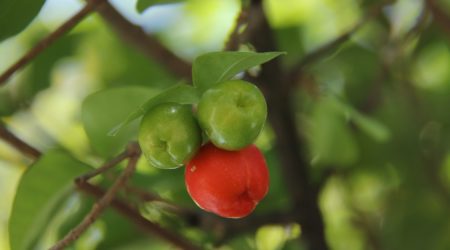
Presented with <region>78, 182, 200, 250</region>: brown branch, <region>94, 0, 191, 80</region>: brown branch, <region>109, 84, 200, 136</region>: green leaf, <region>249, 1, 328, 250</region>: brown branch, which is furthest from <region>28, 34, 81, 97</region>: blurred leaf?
<region>109, 84, 200, 136</region>: green leaf

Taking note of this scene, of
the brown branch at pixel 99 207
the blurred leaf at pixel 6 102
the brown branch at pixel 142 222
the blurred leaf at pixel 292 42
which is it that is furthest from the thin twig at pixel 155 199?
the blurred leaf at pixel 292 42

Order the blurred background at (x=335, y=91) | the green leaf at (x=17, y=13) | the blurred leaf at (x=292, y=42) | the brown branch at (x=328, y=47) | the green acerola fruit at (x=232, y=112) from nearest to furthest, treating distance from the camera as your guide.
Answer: the green acerola fruit at (x=232, y=112), the green leaf at (x=17, y=13), the brown branch at (x=328, y=47), the blurred background at (x=335, y=91), the blurred leaf at (x=292, y=42)

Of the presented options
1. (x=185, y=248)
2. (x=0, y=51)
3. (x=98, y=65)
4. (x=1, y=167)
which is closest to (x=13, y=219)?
(x=185, y=248)

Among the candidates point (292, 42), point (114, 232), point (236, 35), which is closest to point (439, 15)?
point (292, 42)

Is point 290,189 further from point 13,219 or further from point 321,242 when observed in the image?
point 13,219

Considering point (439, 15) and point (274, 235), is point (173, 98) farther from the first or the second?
point (274, 235)

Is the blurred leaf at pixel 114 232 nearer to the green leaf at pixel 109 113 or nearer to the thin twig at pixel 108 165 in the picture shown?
the green leaf at pixel 109 113

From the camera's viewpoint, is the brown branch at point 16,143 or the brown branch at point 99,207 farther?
the brown branch at point 16,143

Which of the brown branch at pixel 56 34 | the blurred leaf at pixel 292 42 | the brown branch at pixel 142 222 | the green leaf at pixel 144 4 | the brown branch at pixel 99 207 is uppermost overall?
the brown branch at pixel 56 34
